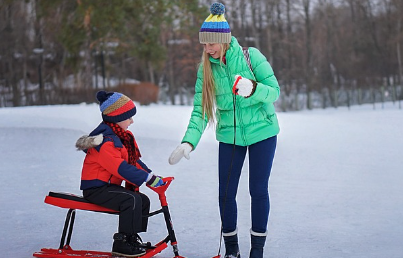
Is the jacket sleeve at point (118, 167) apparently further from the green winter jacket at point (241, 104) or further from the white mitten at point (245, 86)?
the white mitten at point (245, 86)

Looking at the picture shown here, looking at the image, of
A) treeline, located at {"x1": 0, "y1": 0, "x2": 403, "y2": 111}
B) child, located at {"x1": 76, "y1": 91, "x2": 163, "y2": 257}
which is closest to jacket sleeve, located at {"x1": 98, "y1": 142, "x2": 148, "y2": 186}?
child, located at {"x1": 76, "y1": 91, "x2": 163, "y2": 257}

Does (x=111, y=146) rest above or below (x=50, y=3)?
below

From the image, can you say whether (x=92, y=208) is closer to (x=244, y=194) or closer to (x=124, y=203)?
(x=124, y=203)

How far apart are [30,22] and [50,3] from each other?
62.8ft

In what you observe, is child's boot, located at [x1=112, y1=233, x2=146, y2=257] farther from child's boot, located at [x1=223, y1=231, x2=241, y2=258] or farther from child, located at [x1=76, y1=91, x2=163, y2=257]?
child's boot, located at [x1=223, y1=231, x2=241, y2=258]

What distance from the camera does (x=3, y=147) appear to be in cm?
1039

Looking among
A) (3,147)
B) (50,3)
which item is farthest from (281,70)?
(3,147)

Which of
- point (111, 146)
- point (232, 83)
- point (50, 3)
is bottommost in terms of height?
point (111, 146)

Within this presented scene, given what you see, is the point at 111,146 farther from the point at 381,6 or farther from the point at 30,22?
the point at 381,6

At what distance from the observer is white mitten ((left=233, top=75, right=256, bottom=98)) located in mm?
3520

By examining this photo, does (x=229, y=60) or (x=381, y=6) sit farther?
(x=381, y=6)

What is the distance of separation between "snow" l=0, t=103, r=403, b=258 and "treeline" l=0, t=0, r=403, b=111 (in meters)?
14.3

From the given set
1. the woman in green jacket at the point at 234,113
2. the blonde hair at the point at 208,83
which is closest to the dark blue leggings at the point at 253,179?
the woman in green jacket at the point at 234,113

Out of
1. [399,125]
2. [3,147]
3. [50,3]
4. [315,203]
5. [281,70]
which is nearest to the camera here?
[315,203]
